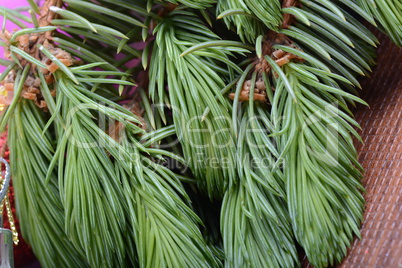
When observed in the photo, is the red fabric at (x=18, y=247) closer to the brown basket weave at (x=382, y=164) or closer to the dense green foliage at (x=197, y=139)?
the dense green foliage at (x=197, y=139)

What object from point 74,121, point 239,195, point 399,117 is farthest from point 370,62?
point 74,121

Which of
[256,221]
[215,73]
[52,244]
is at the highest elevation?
[215,73]

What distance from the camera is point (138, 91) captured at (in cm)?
51

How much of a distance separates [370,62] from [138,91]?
0.83 feet

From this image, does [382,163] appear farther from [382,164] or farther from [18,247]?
[18,247]

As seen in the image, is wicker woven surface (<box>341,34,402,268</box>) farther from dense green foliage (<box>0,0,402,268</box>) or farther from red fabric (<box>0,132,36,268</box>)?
red fabric (<box>0,132,36,268</box>)

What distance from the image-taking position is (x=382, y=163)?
423 millimetres

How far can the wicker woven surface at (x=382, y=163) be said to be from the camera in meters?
0.36

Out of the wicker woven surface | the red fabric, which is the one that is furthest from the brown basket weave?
the red fabric

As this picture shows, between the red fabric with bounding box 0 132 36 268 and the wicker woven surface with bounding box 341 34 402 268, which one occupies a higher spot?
the wicker woven surface with bounding box 341 34 402 268

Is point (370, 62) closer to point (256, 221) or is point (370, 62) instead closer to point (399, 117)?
point (399, 117)

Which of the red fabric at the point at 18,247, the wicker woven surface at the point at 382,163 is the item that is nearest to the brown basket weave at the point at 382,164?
the wicker woven surface at the point at 382,163

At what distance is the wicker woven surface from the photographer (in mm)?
365

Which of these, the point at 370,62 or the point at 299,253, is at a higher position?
the point at 370,62
